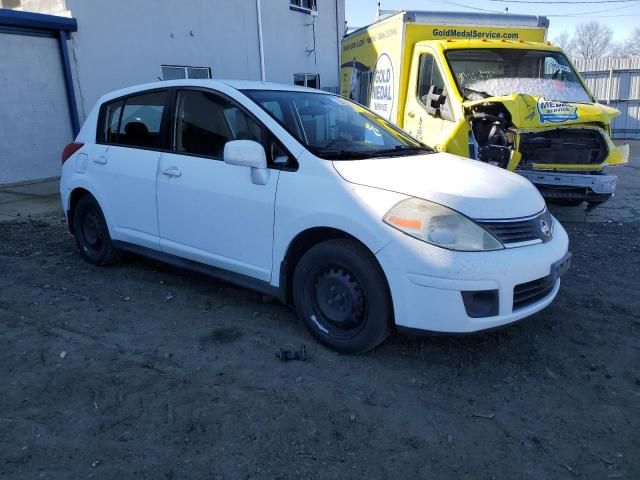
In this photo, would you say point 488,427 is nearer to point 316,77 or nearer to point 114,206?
point 114,206

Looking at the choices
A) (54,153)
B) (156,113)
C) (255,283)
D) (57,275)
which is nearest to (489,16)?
(156,113)

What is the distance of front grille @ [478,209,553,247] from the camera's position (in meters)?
3.04

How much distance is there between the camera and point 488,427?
2715 mm

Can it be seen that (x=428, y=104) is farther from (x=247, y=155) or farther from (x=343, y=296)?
(x=343, y=296)

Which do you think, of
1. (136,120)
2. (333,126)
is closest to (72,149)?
(136,120)

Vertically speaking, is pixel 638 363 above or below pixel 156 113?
below

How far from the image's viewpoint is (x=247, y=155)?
348 centimetres

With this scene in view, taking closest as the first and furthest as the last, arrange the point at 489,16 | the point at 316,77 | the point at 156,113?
1. the point at 156,113
2. the point at 489,16
3. the point at 316,77

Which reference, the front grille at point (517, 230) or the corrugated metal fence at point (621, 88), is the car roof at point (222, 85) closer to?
the front grille at point (517, 230)

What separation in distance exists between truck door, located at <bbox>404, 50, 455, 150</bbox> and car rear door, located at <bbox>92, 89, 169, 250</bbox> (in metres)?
3.60

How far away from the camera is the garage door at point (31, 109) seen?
9.55 m

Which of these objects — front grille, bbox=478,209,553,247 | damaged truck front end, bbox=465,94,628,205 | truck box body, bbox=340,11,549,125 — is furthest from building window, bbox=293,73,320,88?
front grille, bbox=478,209,553,247

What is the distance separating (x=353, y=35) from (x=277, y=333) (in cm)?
863

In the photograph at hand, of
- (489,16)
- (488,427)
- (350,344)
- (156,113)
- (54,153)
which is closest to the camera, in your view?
(488,427)
